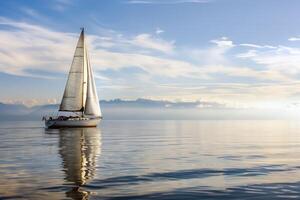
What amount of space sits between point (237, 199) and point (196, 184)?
14.7 ft

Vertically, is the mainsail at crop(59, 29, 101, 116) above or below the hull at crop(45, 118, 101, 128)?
above

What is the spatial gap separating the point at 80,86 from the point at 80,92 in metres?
1.68

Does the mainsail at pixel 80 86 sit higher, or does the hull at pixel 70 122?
the mainsail at pixel 80 86

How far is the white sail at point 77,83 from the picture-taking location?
120375mm

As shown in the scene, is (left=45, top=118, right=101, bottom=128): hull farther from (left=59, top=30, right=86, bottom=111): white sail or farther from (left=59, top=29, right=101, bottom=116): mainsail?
(left=59, top=30, right=86, bottom=111): white sail

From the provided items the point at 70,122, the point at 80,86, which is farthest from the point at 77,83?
the point at 70,122

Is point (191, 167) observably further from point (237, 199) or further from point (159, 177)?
point (237, 199)

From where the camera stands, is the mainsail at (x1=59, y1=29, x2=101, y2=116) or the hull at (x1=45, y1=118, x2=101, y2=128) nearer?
the hull at (x1=45, y1=118, x2=101, y2=128)

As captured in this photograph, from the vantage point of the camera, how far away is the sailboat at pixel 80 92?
12038 cm

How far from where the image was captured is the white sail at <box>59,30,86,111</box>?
12038 cm

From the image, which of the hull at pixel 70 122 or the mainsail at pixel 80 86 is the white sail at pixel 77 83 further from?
the hull at pixel 70 122

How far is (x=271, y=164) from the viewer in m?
35.5

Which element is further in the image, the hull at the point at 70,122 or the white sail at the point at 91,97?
the white sail at the point at 91,97

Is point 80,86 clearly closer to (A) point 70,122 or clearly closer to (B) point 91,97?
(B) point 91,97
